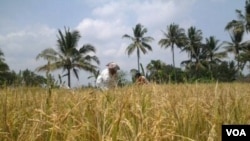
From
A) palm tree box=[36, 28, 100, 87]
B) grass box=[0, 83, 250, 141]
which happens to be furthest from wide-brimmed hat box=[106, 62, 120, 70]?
palm tree box=[36, 28, 100, 87]

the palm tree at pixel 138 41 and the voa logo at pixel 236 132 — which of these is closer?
the voa logo at pixel 236 132

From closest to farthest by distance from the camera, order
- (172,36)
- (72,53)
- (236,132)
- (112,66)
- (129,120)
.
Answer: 1. (236,132)
2. (129,120)
3. (112,66)
4. (72,53)
5. (172,36)

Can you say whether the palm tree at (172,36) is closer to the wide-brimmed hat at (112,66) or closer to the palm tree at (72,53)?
the palm tree at (72,53)

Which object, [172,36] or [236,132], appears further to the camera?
[172,36]

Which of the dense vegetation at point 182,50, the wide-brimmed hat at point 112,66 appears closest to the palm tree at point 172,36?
the dense vegetation at point 182,50

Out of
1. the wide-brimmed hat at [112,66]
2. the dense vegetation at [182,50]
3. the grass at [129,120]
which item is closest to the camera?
the grass at [129,120]

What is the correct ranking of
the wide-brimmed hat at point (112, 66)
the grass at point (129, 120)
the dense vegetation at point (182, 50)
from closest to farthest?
1. the grass at point (129, 120)
2. the wide-brimmed hat at point (112, 66)
3. the dense vegetation at point (182, 50)

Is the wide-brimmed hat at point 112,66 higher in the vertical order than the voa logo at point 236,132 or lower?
higher

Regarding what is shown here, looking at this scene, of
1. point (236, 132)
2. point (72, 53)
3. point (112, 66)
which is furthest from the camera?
point (72, 53)

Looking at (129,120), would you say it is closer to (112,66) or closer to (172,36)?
(112,66)

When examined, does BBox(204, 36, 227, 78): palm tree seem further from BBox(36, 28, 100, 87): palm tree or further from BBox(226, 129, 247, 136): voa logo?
BBox(226, 129, 247, 136): voa logo

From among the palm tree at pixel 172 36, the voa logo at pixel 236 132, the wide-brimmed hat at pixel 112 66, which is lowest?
the voa logo at pixel 236 132

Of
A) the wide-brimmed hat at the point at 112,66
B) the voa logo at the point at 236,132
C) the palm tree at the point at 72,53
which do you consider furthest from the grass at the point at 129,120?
the palm tree at the point at 72,53

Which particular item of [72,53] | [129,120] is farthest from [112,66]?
[72,53]
